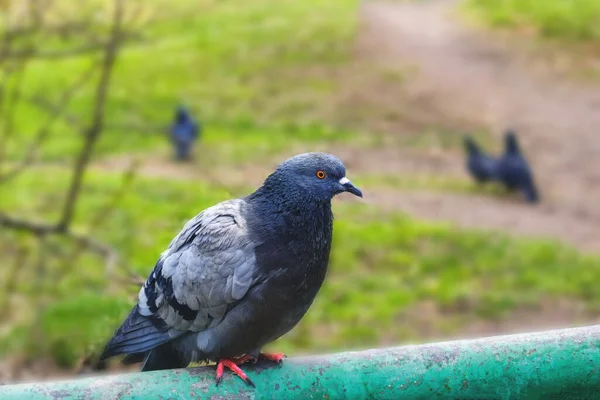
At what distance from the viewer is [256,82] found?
1680 cm

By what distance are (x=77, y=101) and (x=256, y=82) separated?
3.31 meters

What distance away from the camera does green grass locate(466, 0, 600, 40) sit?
18.2 metres

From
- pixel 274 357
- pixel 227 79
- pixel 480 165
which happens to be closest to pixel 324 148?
pixel 480 165

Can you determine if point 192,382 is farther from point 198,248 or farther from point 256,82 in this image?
point 256,82

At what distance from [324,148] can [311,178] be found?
10.4 m

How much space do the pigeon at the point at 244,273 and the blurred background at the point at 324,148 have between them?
94 centimetres

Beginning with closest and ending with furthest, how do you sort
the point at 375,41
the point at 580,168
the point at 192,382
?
the point at 192,382 → the point at 580,168 → the point at 375,41

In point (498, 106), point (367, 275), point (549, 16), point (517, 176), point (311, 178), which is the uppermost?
point (549, 16)

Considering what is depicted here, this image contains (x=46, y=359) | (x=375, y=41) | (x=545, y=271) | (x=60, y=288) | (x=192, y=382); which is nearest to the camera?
(x=192, y=382)

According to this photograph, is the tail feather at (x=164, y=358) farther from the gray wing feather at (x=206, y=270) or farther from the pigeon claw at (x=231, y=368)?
the pigeon claw at (x=231, y=368)

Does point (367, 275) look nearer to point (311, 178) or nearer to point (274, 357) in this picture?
point (311, 178)

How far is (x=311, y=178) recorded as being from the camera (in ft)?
10.1

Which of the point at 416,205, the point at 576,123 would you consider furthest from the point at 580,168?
the point at 416,205

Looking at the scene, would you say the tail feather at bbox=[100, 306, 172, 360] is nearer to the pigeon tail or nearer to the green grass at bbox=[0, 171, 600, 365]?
the green grass at bbox=[0, 171, 600, 365]
